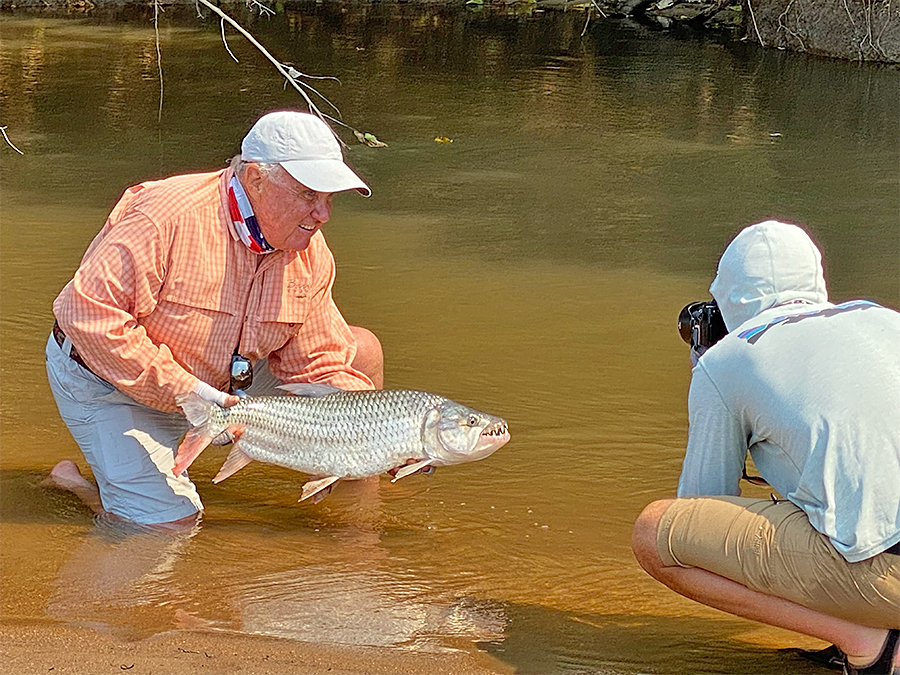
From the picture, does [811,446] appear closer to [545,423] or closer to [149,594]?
[149,594]

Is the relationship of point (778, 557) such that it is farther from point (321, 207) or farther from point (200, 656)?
point (321, 207)

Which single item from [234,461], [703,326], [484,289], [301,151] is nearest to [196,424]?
[234,461]

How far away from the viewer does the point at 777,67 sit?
1709 centimetres

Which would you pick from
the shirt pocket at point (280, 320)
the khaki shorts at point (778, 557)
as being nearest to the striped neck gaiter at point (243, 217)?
the shirt pocket at point (280, 320)

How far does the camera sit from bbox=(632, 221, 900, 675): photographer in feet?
10.4

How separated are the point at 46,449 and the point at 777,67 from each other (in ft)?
45.1

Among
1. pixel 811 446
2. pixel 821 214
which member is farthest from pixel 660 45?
pixel 811 446

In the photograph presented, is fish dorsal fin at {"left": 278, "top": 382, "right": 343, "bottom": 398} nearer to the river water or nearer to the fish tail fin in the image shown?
the fish tail fin

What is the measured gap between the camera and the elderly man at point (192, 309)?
14.5 feet

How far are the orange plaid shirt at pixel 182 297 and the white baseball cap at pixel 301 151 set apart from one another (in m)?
0.26

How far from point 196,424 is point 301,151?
1.05 m

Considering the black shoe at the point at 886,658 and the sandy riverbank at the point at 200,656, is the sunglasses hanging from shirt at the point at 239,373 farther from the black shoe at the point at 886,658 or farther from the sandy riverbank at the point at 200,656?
the black shoe at the point at 886,658

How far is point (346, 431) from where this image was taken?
14.4 ft

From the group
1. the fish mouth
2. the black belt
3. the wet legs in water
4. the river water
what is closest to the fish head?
the fish mouth
